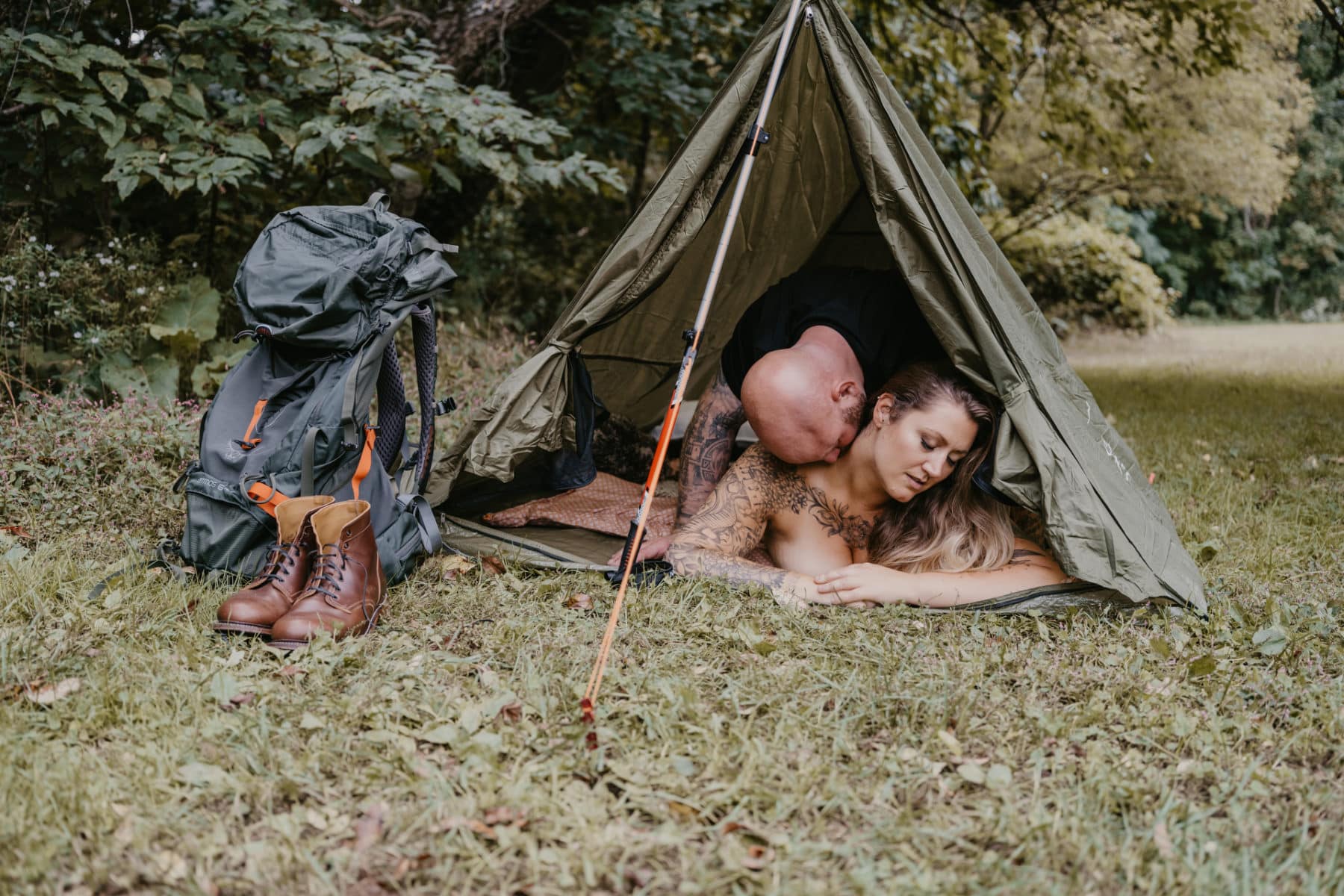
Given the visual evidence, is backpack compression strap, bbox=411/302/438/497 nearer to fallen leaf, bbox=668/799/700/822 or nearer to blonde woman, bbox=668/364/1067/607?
blonde woman, bbox=668/364/1067/607

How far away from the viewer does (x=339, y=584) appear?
2523 mm

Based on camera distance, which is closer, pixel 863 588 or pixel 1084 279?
pixel 863 588

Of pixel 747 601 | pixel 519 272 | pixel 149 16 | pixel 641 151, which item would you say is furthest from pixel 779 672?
pixel 519 272

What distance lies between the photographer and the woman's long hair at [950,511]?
2.90m

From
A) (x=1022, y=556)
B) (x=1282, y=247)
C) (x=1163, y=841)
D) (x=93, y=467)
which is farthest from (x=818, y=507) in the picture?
(x=1282, y=247)

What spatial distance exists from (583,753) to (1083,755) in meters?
1.05

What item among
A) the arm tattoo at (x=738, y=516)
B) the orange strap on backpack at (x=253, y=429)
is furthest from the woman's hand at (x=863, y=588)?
the orange strap on backpack at (x=253, y=429)

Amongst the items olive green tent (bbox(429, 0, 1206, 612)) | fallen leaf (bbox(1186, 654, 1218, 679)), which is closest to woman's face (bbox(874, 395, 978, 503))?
olive green tent (bbox(429, 0, 1206, 612))

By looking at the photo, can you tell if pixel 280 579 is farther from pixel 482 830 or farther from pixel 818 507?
pixel 818 507

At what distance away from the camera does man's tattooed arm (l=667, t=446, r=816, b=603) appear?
291 centimetres

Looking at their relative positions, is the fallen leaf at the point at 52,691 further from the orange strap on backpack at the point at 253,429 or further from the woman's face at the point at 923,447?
the woman's face at the point at 923,447

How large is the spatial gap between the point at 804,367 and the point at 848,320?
0.44 metres

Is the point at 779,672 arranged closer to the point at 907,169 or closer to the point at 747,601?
the point at 747,601

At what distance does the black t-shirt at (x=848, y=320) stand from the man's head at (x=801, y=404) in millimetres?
270
